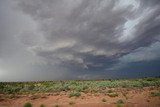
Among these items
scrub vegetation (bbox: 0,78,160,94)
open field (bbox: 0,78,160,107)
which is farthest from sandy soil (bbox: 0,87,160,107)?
scrub vegetation (bbox: 0,78,160,94)

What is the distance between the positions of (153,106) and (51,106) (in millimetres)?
10393

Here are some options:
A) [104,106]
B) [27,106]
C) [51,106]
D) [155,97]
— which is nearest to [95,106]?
[104,106]

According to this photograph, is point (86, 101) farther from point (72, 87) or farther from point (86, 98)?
point (72, 87)

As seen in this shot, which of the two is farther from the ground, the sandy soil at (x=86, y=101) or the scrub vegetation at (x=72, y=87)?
the scrub vegetation at (x=72, y=87)

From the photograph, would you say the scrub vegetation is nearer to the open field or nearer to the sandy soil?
the open field

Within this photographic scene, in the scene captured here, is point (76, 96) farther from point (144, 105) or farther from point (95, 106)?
point (144, 105)

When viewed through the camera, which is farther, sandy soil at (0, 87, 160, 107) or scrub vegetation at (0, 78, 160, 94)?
scrub vegetation at (0, 78, 160, 94)

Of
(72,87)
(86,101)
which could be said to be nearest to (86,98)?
(86,101)

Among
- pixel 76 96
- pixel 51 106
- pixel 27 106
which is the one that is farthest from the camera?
pixel 76 96

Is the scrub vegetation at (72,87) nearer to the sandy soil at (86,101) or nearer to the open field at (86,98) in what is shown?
the open field at (86,98)

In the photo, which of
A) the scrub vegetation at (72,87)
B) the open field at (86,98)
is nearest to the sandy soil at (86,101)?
the open field at (86,98)

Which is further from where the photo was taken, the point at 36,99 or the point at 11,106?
the point at 36,99

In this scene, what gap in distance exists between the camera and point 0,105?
24.8 meters

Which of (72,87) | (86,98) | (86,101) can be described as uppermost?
(72,87)
